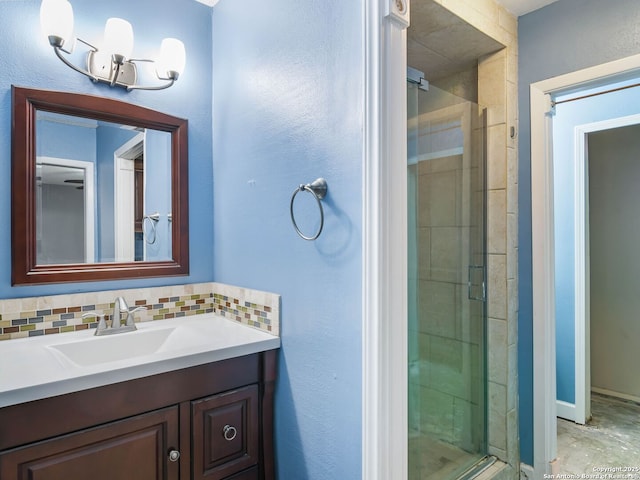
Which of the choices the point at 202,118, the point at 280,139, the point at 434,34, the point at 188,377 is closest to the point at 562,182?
the point at 434,34

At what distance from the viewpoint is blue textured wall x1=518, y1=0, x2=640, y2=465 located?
1590 millimetres

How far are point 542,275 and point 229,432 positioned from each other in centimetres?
155

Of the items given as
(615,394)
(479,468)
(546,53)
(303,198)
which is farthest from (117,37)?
(615,394)

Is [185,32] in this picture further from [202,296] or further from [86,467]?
[86,467]

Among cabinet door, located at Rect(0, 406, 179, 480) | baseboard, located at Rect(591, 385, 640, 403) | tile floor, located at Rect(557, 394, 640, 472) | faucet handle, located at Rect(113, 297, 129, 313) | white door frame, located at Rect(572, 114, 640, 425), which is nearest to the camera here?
cabinet door, located at Rect(0, 406, 179, 480)

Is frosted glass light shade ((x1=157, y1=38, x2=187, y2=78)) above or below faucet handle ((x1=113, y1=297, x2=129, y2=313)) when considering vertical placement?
above

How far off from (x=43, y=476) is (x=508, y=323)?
1.88m

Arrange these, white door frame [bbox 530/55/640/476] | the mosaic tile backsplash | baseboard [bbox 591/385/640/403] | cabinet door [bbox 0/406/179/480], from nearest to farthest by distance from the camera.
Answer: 1. cabinet door [bbox 0/406/179/480]
2. the mosaic tile backsplash
3. white door frame [bbox 530/55/640/476]
4. baseboard [bbox 591/385/640/403]

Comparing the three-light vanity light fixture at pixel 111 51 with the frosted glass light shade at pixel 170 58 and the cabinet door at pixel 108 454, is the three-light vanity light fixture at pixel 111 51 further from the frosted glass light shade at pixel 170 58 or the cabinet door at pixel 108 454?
the cabinet door at pixel 108 454

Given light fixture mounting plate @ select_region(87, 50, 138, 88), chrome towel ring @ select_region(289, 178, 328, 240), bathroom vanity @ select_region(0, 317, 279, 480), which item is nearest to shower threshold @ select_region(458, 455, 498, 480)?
bathroom vanity @ select_region(0, 317, 279, 480)

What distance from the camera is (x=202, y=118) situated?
6.16 feet

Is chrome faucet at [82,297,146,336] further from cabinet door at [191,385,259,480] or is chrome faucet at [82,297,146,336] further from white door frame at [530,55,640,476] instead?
white door frame at [530,55,640,476]

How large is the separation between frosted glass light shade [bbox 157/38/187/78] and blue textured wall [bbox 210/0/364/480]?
0.69ft

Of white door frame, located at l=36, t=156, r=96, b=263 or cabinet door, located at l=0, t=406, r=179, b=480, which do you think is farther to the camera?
white door frame, located at l=36, t=156, r=96, b=263
